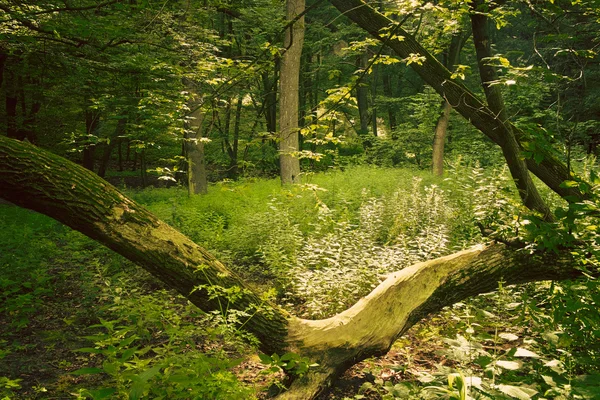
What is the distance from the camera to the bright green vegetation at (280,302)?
87.3 inches

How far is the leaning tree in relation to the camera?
2812mm

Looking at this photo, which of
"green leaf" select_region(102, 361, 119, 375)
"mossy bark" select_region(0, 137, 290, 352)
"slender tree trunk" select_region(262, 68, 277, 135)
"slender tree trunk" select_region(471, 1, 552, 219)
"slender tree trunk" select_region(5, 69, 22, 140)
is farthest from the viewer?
"slender tree trunk" select_region(262, 68, 277, 135)

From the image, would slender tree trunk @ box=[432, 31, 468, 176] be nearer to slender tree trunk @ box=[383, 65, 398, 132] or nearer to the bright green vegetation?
the bright green vegetation

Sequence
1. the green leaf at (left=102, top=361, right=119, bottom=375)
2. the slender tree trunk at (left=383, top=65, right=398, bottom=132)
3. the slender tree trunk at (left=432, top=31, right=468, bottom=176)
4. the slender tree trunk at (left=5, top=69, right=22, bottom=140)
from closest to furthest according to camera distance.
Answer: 1. the green leaf at (left=102, top=361, right=119, bottom=375)
2. the slender tree trunk at (left=5, top=69, right=22, bottom=140)
3. the slender tree trunk at (left=432, top=31, right=468, bottom=176)
4. the slender tree trunk at (left=383, top=65, right=398, bottom=132)

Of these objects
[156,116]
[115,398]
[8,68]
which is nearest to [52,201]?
[115,398]

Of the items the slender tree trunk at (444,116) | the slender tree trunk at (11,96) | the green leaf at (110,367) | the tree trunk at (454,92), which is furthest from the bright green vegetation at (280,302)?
the slender tree trunk at (444,116)

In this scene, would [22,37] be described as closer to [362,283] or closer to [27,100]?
[362,283]

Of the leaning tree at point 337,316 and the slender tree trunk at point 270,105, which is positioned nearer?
the leaning tree at point 337,316

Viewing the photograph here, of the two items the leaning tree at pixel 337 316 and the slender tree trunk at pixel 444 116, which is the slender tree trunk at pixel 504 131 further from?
the slender tree trunk at pixel 444 116

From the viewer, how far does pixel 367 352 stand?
3438mm

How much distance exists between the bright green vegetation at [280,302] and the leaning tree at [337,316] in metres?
0.24

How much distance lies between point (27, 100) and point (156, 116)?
11005mm

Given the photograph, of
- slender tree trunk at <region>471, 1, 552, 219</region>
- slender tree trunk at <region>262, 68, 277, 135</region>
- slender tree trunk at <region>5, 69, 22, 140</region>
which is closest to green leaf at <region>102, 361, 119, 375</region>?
slender tree trunk at <region>471, 1, 552, 219</region>

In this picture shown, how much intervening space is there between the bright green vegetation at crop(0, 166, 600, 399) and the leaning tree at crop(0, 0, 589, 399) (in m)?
0.24
